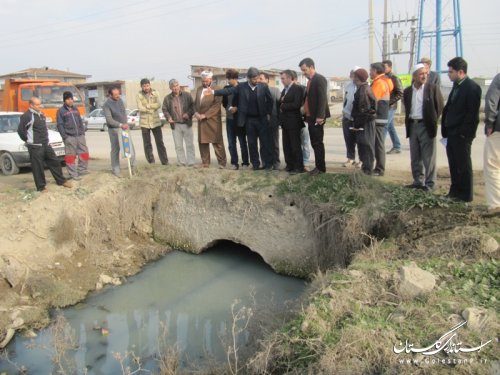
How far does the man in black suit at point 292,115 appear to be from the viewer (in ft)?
23.7

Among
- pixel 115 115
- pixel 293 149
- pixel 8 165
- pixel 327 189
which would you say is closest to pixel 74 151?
pixel 115 115

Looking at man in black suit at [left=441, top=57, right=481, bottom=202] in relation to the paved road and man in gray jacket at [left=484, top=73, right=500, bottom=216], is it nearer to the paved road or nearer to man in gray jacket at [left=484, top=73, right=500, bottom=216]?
man in gray jacket at [left=484, top=73, right=500, bottom=216]

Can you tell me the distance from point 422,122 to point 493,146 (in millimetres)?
1204

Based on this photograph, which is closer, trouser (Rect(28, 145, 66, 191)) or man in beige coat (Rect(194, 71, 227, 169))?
trouser (Rect(28, 145, 66, 191))

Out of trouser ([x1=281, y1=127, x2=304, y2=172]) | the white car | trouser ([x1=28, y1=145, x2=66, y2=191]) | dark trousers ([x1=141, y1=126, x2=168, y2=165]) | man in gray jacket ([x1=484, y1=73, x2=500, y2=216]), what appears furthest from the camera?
the white car

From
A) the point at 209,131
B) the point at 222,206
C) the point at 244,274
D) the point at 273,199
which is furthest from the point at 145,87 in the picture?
the point at 244,274

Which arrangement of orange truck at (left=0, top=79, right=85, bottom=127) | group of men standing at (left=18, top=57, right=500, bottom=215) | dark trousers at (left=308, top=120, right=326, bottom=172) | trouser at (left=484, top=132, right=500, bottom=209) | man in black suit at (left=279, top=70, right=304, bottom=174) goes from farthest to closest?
orange truck at (left=0, top=79, right=85, bottom=127), man in black suit at (left=279, top=70, right=304, bottom=174), dark trousers at (left=308, top=120, right=326, bottom=172), group of men standing at (left=18, top=57, right=500, bottom=215), trouser at (left=484, top=132, right=500, bottom=209)

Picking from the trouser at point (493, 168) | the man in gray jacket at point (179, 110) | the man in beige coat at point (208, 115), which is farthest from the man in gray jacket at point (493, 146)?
the man in gray jacket at point (179, 110)

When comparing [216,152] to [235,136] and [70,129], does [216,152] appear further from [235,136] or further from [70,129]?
[70,129]

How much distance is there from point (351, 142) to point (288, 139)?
1.30 meters

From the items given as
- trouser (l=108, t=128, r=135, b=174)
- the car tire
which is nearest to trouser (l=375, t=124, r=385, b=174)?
trouser (l=108, t=128, r=135, b=174)

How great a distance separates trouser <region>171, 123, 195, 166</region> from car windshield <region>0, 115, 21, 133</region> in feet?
15.5

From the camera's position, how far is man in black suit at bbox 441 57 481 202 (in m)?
5.36

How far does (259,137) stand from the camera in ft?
26.2
